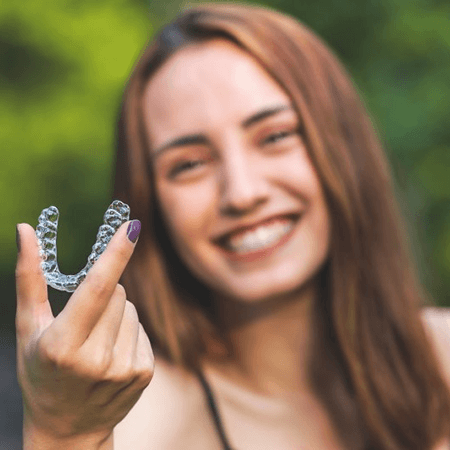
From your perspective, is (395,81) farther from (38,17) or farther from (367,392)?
(367,392)

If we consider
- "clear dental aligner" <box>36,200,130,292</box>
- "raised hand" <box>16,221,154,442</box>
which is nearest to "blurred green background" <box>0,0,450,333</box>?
"clear dental aligner" <box>36,200,130,292</box>

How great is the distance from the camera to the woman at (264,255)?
1.84m

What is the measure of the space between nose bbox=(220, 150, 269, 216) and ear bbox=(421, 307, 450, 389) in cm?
76

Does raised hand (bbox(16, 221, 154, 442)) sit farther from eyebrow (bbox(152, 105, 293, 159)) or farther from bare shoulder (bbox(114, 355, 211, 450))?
eyebrow (bbox(152, 105, 293, 159))

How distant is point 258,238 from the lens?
1.85 metres

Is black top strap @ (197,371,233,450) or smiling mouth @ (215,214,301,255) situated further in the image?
black top strap @ (197,371,233,450)

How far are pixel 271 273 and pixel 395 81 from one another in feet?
8.58

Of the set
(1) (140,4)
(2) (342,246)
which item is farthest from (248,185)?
(1) (140,4)

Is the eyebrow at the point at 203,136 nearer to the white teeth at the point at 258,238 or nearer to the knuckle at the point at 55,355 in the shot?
the white teeth at the point at 258,238

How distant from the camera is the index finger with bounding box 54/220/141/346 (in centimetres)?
109

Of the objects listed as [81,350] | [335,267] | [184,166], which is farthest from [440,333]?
[81,350]

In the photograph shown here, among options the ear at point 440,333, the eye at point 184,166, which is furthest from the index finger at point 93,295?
the ear at point 440,333

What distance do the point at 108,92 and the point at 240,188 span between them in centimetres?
271

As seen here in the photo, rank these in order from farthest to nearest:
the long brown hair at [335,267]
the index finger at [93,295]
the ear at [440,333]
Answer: the ear at [440,333]
the long brown hair at [335,267]
the index finger at [93,295]
